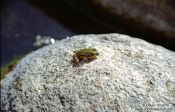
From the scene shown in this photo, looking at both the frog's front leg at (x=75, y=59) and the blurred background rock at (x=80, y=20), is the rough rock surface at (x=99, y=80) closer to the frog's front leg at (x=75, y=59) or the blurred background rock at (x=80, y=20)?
the frog's front leg at (x=75, y=59)

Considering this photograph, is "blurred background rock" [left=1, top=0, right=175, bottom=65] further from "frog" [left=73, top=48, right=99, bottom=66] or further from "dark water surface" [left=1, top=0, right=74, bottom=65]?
"frog" [left=73, top=48, right=99, bottom=66]

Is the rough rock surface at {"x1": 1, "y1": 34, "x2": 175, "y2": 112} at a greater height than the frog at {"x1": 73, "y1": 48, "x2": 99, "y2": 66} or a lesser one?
lesser

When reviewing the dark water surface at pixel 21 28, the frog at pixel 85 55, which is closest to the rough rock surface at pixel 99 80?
the frog at pixel 85 55

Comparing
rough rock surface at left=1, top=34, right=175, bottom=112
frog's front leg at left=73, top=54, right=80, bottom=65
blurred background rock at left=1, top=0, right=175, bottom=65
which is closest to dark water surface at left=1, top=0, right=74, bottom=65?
blurred background rock at left=1, top=0, right=175, bottom=65

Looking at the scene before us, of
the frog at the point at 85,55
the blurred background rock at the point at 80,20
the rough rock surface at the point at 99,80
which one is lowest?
the rough rock surface at the point at 99,80

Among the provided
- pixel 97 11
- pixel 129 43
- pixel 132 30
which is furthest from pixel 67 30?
pixel 129 43

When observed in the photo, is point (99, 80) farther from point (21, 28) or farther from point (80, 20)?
point (21, 28)

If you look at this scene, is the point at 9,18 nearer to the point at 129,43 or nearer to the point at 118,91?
the point at 129,43
